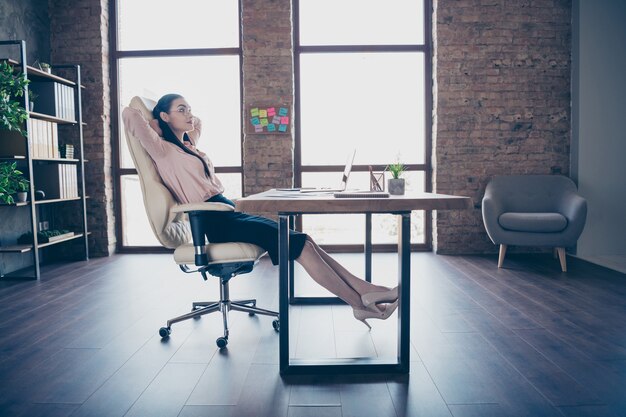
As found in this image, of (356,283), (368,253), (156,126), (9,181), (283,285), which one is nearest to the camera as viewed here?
(283,285)

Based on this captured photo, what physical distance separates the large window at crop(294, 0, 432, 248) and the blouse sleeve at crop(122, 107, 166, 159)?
9.97ft

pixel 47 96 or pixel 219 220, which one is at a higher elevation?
pixel 47 96

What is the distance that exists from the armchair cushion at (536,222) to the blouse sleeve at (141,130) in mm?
3281

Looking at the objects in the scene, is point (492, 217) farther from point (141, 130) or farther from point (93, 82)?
point (93, 82)

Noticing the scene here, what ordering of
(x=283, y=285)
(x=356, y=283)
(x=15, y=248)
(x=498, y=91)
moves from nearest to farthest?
(x=283, y=285)
(x=356, y=283)
(x=15, y=248)
(x=498, y=91)

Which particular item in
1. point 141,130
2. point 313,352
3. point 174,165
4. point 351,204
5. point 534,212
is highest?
point 141,130

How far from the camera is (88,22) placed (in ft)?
17.2

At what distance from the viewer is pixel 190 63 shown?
5.52 metres

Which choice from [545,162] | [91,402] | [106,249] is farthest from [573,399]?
[106,249]

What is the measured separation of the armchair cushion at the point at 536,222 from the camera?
14.3ft

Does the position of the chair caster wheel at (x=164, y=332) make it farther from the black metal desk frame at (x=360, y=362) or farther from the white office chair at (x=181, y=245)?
the black metal desk frame at (x=360, y=362)

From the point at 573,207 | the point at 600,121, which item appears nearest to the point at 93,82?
the point at 573,207

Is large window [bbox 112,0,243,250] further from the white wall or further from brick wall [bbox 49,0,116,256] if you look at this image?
the white wall

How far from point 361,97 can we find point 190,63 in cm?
197
